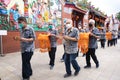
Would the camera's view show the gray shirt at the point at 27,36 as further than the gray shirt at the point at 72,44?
No

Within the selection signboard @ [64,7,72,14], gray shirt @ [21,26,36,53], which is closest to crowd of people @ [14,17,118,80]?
gray shirt @ [21,26,36,53]

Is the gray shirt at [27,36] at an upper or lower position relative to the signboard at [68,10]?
lower

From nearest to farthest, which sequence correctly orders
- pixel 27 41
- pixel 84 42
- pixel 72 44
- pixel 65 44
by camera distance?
pixel 27 41 < pixel 72 44 < pixel 65 44 < pixel 84 42

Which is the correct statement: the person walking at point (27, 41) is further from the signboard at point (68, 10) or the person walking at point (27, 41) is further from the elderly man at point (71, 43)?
the signboard at point (68, 10)

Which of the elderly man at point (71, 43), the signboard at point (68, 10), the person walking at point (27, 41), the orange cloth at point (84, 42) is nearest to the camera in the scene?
the person walking at point (27, 41)

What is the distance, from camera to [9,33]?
458 inches

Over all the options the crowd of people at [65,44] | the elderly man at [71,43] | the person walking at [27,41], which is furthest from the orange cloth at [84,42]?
the person walking at [27,41]

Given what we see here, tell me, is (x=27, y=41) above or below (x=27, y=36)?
below

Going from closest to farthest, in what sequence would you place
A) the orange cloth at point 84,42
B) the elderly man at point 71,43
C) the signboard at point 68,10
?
the elderly man at point 71,43 → the orange cloth at point 84,42 → the signboard at point 68,10

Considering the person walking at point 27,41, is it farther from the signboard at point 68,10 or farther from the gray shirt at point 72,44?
the signboard at point 68,10

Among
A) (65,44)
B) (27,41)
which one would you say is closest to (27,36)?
(27,41)

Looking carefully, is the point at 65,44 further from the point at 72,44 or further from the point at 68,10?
the point at 68,10

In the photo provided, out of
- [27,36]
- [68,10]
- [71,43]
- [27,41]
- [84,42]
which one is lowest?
[84,42]

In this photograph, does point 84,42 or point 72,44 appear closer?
point 72,44
